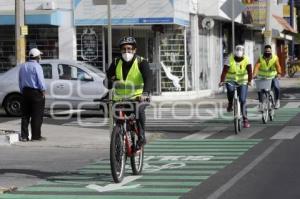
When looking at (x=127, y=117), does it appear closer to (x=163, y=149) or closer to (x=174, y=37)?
(x=163, y=149)

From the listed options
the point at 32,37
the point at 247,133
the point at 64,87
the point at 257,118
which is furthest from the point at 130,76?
the point at 32,37

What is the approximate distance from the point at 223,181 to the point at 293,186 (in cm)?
94

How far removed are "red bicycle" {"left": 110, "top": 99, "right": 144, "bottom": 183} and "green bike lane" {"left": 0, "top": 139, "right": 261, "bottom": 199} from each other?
0.57 ft

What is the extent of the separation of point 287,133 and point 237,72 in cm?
175

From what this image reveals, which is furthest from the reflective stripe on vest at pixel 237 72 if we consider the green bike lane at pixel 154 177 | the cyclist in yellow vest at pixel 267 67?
the green bike lane at pixel 154 177

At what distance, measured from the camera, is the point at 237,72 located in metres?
15.6

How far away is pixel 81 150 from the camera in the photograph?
42.8ft

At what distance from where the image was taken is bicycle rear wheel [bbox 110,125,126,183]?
8992 millimetres

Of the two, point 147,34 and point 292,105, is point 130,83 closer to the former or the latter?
point 292,105

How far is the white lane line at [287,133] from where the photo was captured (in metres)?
14.2

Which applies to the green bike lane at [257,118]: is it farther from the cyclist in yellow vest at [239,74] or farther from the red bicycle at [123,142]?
the red bicycle at [123,142]

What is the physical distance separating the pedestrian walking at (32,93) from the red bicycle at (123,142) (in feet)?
15.1

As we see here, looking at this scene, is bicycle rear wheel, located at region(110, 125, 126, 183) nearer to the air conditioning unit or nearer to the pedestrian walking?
the pedestrian walking

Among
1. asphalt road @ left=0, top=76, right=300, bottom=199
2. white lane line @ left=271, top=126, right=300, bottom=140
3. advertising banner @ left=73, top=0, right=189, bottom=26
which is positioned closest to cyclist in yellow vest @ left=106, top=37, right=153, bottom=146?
asphalt road @ left=0, top=76, right=300, bottom=199
